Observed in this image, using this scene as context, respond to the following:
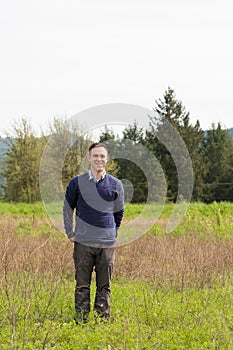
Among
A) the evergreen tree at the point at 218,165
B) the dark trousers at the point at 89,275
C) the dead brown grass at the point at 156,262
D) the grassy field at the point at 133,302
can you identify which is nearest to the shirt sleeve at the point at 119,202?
the dark trousers at the point at 89,275

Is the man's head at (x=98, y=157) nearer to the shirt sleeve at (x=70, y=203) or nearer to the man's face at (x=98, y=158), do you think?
the man's face at (x=98, y=158)

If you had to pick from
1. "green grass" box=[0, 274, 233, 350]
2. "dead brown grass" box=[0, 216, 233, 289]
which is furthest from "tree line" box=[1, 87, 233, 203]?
"green grass" box=[0, 274, 233, 350]

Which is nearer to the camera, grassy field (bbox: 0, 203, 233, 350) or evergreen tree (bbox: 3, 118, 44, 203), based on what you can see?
grassy field (bbox: 0, 203, 233, 350)

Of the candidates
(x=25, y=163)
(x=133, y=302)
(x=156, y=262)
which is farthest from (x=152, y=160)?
(x=133, y=302)

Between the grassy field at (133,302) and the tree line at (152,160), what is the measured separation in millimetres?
10966

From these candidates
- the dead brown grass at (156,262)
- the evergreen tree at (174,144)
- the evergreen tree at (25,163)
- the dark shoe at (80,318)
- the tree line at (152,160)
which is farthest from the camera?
the evergreen tree at (174,144)

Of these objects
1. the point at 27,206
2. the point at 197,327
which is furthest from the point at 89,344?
the point at 27,206

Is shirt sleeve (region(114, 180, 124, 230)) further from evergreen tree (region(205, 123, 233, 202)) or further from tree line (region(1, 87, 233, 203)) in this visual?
evergreen tree (region(205, 123, 233, 202))

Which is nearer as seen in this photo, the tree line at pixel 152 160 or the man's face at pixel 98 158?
the man's face at pixel 98 158

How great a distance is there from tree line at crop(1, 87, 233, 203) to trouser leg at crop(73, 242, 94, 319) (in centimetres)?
1366

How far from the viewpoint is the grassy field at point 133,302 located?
4730 mm

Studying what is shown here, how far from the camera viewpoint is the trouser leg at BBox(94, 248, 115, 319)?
5.69 metres

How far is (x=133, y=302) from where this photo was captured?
21.0 feet

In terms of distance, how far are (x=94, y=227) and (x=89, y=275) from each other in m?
Answer: 0.61
